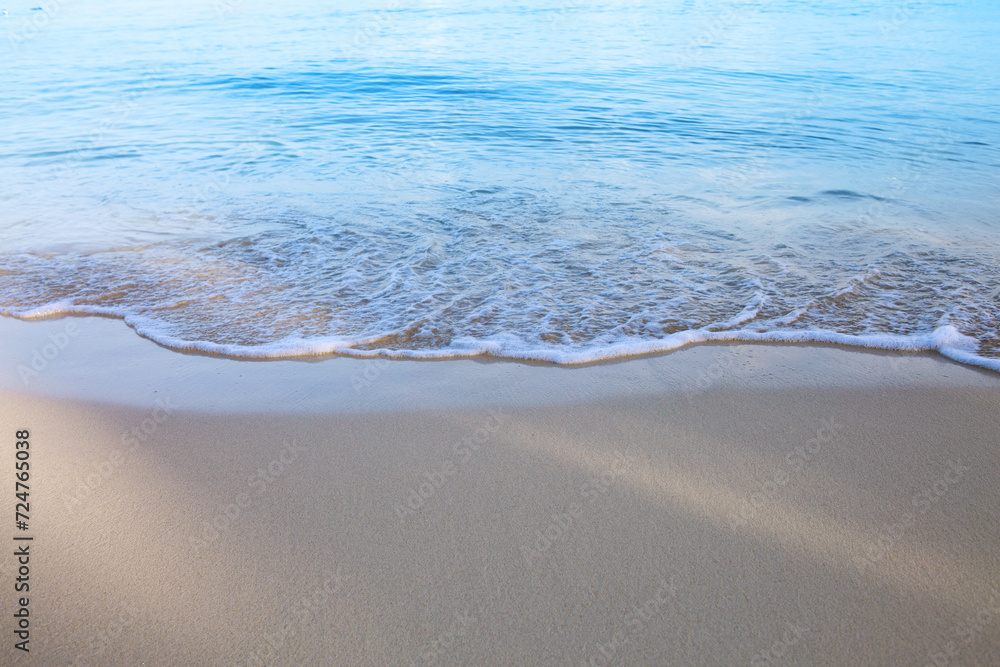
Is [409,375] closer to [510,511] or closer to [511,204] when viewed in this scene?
[510,511]

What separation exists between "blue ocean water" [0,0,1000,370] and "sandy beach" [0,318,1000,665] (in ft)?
1.83

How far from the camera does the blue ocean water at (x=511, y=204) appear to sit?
13.9 ft

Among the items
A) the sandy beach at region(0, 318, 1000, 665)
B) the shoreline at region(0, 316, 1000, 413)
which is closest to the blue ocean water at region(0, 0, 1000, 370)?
the shoreline at region(0, 316, 1000, 413)

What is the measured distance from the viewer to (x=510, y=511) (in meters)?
2.49

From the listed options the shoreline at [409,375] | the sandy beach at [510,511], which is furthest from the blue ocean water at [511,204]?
the sandy beach at [510,511]

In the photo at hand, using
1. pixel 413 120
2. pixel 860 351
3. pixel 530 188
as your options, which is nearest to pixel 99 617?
pixel 860 351

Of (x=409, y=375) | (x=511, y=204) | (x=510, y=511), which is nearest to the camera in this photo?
(x=510, y=511)

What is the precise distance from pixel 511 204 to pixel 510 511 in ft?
15.7

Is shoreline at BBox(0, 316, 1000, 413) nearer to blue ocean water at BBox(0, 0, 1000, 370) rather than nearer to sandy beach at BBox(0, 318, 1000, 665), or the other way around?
sandy beach at BBox(0, 318, 1000, 665)

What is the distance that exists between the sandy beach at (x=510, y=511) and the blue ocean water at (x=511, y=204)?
0.56 metres

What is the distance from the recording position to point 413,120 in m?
11.6

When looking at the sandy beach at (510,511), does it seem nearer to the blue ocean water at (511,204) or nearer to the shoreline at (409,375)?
the shoreline at (409,375)

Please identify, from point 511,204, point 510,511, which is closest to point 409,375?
point 510,511

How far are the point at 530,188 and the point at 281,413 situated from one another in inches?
196
